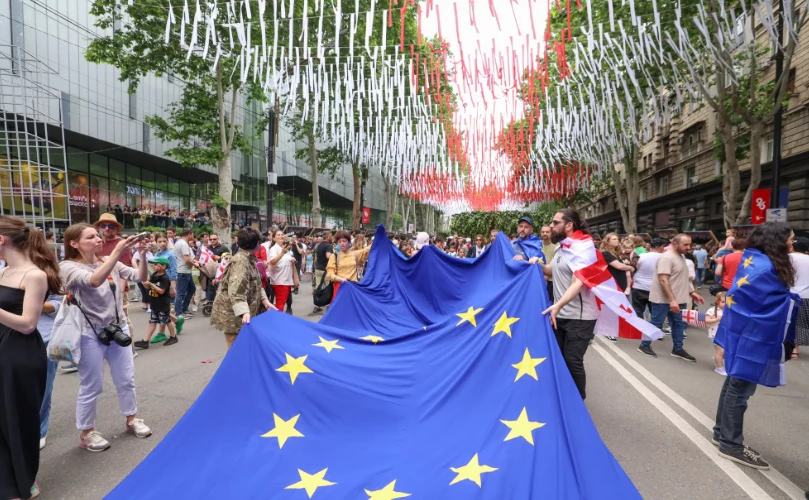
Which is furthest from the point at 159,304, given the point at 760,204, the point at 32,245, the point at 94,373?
the point at 760,204

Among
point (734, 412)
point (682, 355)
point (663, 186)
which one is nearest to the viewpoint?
point (734, 412)

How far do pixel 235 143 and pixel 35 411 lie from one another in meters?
15.4

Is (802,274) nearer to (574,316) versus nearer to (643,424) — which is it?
(643,424)

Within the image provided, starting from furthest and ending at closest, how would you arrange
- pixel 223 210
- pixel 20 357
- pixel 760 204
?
pixel 223 210, pixel 760 204, pixel 20 357

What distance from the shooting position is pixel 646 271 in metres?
7.79

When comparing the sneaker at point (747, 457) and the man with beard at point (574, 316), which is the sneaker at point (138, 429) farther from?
the sneaker at point (747, 457)

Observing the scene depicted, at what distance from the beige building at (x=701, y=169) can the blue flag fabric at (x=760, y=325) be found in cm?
992

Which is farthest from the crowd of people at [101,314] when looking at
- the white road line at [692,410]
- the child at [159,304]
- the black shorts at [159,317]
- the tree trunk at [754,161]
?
the tree trunk at [754,161]

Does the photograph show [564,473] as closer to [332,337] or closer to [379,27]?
[332,337]

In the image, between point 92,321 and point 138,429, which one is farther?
point 138,429

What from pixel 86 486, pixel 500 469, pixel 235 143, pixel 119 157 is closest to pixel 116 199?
pixel 119 157

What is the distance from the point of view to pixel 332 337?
404 cm

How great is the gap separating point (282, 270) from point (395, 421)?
215 inches

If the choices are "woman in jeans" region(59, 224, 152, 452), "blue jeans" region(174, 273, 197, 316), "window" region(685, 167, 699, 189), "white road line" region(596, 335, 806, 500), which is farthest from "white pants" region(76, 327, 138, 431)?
"window" region(685, 167, 699, 189)
